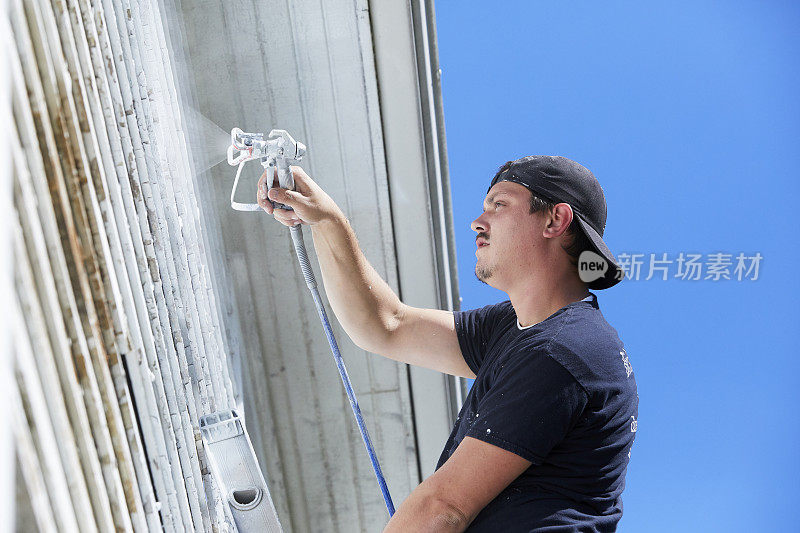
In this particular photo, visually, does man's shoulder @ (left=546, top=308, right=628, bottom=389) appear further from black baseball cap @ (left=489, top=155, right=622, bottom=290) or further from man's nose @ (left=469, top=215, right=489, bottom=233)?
man's nose @ (left=469, top=215, right=489, bottom=233)

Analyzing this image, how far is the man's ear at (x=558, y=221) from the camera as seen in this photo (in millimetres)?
1476

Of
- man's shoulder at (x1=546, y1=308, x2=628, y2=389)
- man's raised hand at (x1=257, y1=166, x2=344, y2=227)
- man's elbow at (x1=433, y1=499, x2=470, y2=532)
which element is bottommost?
man's elbow at (x1=433, y1=499, x2=470, y2=532)

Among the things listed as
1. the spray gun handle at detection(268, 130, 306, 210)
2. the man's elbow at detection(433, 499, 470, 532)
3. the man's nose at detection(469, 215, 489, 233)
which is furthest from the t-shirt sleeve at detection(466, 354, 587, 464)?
the spray gun handle at detection(268, 130, 306, 210)

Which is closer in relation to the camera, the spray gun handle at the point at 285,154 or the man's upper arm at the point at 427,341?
the spray gun handle at the point at 285,154

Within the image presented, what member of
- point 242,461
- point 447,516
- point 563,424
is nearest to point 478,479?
point 447,516

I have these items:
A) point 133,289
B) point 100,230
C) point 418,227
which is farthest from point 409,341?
point 100,230

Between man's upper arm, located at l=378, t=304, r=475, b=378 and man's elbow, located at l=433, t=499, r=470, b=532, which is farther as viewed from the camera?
man's upper arm, located at l=378, t=304, r=475, b=378

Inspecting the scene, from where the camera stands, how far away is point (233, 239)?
2.19 meters

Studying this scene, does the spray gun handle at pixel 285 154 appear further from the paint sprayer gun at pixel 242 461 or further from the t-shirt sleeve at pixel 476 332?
the t-shirt sleeve at pixel 476 332

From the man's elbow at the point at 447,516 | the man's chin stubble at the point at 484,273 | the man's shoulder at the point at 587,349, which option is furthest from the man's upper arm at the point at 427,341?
the man's elbow at the point at 447,516

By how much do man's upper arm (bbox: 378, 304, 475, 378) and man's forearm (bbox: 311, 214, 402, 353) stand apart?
3 centimetres

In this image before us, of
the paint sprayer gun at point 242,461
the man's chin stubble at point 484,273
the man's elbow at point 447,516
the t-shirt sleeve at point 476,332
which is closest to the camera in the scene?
the man's elbow at point 447,516

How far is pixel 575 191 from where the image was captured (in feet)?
4.96

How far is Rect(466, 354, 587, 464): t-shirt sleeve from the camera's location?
120cm
